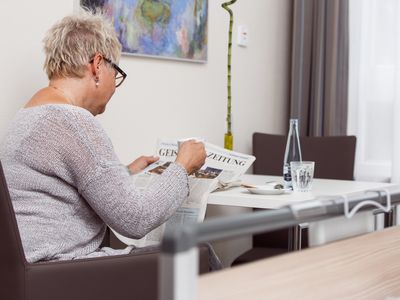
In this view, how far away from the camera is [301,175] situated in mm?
2211

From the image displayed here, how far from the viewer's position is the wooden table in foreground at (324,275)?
2.43 ft

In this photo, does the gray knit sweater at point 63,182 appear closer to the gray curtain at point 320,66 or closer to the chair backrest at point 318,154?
the chair backrest at point 318,154

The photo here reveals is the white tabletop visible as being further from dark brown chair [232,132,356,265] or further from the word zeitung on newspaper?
dark brown chair [232,132,356,265]

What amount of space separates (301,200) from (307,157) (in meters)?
1.04

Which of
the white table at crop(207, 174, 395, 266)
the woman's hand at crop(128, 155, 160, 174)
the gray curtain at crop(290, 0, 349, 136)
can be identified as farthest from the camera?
the gray curtain at crop(290, 0, 349, 136)

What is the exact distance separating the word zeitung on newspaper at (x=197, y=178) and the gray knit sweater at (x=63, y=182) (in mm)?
362

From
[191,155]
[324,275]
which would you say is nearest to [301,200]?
[191,155]

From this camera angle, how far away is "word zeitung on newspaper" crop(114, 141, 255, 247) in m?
2.12

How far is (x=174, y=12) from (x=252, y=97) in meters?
0.77

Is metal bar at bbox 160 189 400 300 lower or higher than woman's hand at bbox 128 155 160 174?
higher

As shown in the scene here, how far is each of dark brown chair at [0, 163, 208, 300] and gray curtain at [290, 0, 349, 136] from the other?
6.19 ft

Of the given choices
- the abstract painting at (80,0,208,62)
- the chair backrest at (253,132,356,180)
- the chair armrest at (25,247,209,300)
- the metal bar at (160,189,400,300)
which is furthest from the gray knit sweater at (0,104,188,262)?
the chair backrest at (253,132,356,180)

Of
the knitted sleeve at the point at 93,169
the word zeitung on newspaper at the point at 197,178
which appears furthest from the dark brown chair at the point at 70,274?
the word zeitung on newspaper at the point at 197,178

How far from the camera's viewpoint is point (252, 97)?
3379 mm
